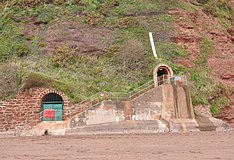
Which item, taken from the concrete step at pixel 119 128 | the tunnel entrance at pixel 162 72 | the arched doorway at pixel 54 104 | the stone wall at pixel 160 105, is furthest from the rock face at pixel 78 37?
the concrete step at pixel 119 128

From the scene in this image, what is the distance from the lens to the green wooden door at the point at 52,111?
78.1 ft

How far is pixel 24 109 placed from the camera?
2427 cm

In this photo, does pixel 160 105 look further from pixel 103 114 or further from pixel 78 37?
pixel 78 37

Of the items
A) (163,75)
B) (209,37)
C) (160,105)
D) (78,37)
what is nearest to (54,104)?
(160,105)

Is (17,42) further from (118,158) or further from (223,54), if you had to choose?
(118,158)

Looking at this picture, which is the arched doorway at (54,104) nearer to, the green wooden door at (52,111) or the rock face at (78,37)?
the green wooden door at (52,111)

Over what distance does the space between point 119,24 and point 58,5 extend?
7.69 meters

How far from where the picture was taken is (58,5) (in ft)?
124

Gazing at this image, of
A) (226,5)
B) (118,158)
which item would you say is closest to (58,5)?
(226,5)

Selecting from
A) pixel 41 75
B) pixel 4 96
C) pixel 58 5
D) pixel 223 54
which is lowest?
pixel 4 96

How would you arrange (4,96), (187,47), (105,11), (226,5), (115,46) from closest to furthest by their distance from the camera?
(4,96), (115,46), (187,47), (105,11), (226,5)

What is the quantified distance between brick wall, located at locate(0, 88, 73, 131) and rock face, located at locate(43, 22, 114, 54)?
7893mm

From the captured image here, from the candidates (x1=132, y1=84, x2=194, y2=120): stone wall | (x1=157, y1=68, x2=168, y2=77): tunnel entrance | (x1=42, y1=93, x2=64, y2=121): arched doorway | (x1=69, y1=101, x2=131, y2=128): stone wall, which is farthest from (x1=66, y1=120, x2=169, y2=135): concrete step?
(x1=157, y1=68, x2=168, y2=77): tunnel entrance

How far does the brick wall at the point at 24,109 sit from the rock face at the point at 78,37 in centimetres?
789
